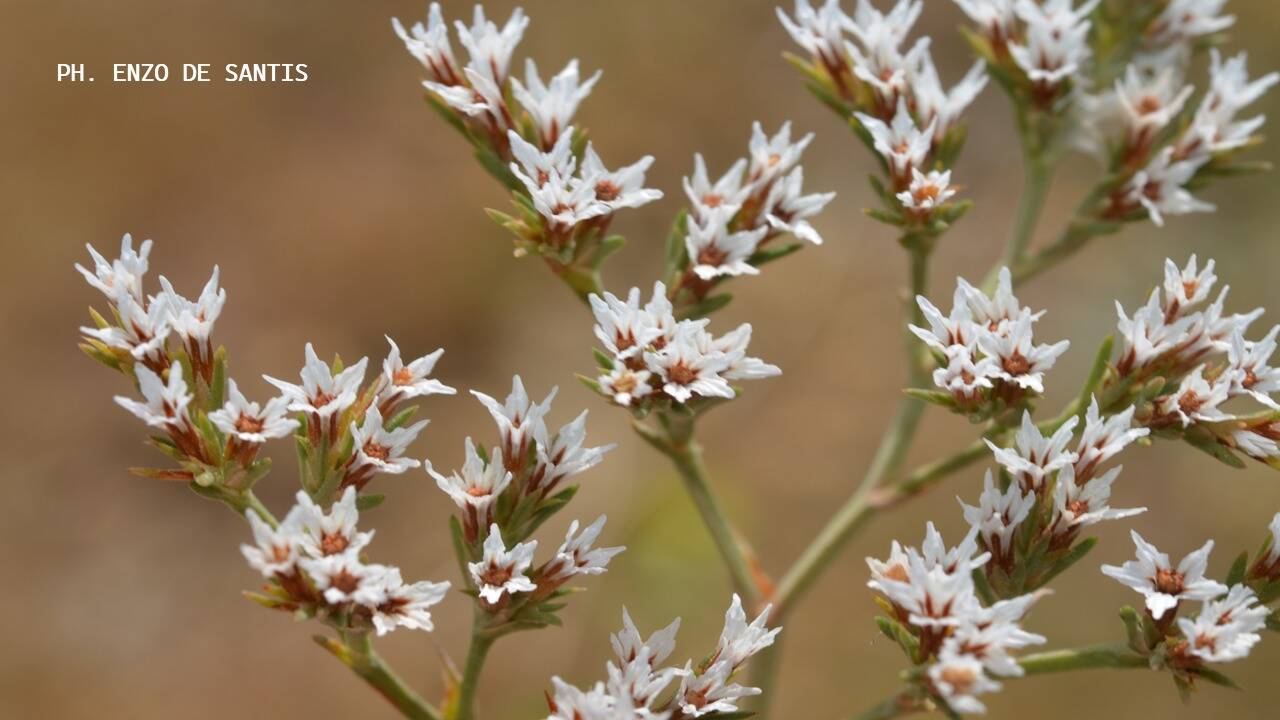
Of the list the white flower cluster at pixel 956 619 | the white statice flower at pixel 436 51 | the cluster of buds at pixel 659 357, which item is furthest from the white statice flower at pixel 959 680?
the white statice flower at pixel 436 51

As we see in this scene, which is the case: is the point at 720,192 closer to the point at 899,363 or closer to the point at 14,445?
the point at 899,363

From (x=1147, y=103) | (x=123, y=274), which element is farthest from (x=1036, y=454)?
(x=123, y=274)

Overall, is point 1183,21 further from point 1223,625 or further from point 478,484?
point 478,484

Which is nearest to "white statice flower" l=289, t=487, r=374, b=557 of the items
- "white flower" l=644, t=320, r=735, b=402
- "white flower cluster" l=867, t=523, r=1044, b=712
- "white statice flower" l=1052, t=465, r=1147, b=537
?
"white flower" l=644, t=320, r=735, b=402

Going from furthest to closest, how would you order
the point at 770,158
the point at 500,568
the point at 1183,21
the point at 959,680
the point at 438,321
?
the point at 438,321 < the point at 1183,21 < the point at 770,158 < the point at 500,568 < the point at 959,680

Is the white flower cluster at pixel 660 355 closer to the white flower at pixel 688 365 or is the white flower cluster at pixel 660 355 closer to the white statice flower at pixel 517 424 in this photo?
the white flower at pixel 688 365

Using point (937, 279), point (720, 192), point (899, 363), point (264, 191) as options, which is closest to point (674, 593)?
point (899, 363)
